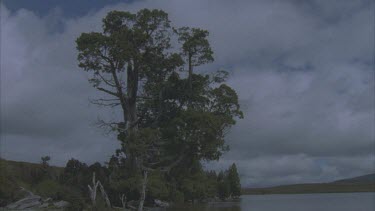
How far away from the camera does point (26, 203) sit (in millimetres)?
46094

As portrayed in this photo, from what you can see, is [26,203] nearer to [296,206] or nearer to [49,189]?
[49,189]

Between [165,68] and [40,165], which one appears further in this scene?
[40,165]

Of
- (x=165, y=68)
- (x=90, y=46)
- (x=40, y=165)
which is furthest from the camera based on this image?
(x=40, y=165)

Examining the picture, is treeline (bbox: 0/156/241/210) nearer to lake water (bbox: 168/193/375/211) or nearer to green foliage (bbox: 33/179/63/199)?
green foliage (bbox: 33/179/63/199)

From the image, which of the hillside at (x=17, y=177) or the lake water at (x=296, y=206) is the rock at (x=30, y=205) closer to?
the hillside at (x=17, y=177)

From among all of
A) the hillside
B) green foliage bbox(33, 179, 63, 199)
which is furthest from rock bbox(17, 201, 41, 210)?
green foliage bbox(33, 179, 63, 199)

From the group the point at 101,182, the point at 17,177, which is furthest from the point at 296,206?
the point at 17,177

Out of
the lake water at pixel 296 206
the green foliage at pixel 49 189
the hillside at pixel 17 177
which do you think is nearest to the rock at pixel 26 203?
the hillside at pixel 17 177

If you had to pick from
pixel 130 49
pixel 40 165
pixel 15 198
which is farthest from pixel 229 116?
pixel 40 165

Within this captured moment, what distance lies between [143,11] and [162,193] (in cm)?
1657

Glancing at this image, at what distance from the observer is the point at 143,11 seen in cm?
4728

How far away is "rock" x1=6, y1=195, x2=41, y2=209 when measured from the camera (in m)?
45.3

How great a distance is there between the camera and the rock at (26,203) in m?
45.3

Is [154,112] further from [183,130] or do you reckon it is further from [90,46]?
[90,46]
